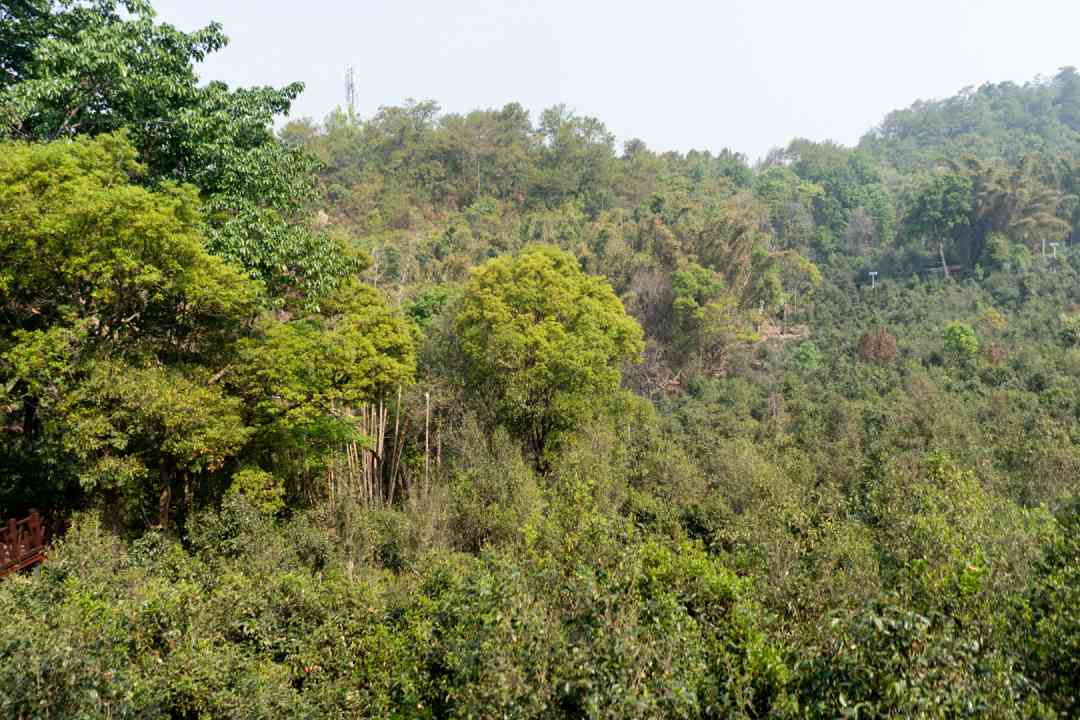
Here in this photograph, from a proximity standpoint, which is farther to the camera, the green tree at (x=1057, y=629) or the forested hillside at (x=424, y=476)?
the forested hillside at (x=424, y=476)

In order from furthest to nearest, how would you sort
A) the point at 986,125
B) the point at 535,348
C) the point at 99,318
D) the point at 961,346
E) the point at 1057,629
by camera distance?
1. the point at 986,125
2. the point at 961,346
3. the point at 535,348
4. the point at 99,318
5. the point at 1057,629

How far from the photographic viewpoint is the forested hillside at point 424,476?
16.0 ft

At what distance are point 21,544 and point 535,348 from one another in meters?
10.0

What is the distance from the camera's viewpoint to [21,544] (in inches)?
352

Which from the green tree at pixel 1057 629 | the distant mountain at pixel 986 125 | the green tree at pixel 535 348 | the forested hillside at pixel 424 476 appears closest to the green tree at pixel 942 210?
the forested hillside at pixel 424 476

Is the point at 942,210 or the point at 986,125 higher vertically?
the point at 986,125

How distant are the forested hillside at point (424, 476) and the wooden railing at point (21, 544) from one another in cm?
55

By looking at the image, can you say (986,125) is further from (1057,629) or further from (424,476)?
(1057,629)

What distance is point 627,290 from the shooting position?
2881cm

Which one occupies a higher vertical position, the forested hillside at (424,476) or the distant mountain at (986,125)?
the distant mountain at (986,125)

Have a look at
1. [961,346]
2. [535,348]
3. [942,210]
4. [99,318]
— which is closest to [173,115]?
[99,318]

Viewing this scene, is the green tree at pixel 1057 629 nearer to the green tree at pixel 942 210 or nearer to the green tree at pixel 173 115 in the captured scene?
the green tree at pixel 173 115

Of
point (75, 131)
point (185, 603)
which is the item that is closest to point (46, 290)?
point (75, 131)

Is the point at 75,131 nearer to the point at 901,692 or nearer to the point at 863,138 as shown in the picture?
the point at 901,692
